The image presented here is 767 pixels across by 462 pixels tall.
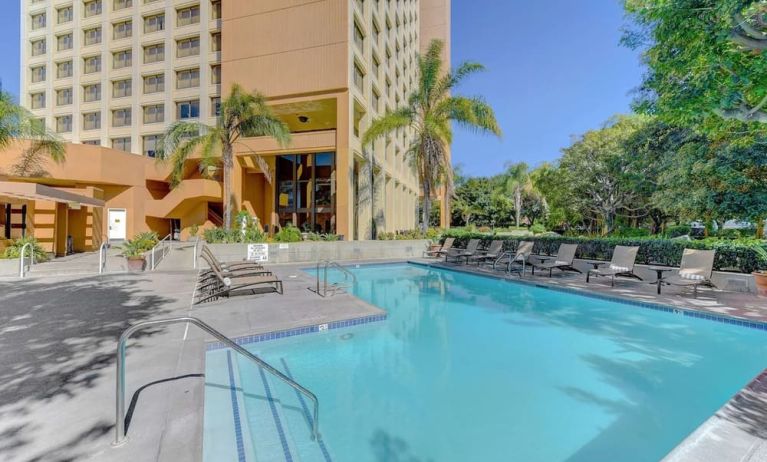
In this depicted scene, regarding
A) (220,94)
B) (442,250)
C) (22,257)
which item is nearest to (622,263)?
(442,250)

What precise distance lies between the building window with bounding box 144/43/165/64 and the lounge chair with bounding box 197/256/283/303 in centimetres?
2493

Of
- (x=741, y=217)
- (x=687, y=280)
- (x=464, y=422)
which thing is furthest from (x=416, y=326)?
(x=741, y=217)

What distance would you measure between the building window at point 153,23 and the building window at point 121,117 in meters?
6.31

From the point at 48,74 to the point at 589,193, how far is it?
136 feet

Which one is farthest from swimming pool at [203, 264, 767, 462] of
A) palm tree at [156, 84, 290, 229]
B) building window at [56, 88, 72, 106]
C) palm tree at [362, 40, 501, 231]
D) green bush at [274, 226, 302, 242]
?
building window at [56, 88, 72, 106]

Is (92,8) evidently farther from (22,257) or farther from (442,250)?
(442,250)

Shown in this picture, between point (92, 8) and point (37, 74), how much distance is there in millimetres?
7422

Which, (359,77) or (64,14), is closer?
(359,77)

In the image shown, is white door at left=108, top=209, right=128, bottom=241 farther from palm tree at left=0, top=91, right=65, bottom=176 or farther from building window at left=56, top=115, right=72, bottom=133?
building window at left=56, top=115, right=72, bottom=133

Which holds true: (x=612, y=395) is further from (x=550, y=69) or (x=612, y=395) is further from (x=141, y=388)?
(x=550, y=69)

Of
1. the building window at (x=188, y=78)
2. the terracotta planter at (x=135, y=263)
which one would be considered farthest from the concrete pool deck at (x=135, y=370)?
the building window at (x=188, y=78)

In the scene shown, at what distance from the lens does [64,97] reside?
2694cm

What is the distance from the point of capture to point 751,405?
320 cm

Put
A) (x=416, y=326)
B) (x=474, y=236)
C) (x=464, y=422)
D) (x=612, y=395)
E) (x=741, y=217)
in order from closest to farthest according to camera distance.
A: (x=464, y=422) → (x=612, y=395) → (x=416, y=326) → (x=741, y=217) → (x=474, y=236)
